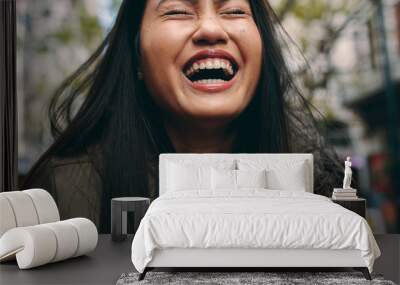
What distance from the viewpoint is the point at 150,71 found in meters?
6.70

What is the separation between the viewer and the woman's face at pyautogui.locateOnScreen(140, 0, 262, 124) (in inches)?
261

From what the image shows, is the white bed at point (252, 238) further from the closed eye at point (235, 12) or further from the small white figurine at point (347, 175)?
the closed eye at point (235, 12)

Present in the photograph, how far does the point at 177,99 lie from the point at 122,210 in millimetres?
1381

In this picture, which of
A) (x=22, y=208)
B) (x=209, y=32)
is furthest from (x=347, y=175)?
(x=22, y=208)

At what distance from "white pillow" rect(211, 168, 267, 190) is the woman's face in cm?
89

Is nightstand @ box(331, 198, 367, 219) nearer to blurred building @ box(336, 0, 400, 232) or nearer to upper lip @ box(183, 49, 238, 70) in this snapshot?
blurred building @ box(336, 0, 400, 232)

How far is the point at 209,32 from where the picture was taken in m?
6.60

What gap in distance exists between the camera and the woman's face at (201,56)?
21.7 ft

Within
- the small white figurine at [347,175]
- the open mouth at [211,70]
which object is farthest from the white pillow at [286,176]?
the open mouth at [211,70]

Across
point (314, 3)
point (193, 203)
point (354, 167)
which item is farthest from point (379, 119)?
point (193, 203)

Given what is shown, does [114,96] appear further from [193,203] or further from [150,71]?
[193,203]

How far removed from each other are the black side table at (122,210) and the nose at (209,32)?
1804 millimetres

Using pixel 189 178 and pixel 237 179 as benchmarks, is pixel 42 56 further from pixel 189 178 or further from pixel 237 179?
pixel 237 179

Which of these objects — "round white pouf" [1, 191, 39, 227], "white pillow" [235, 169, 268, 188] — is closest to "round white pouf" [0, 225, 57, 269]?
"round white pouf" [1, 191, 39, 227]
